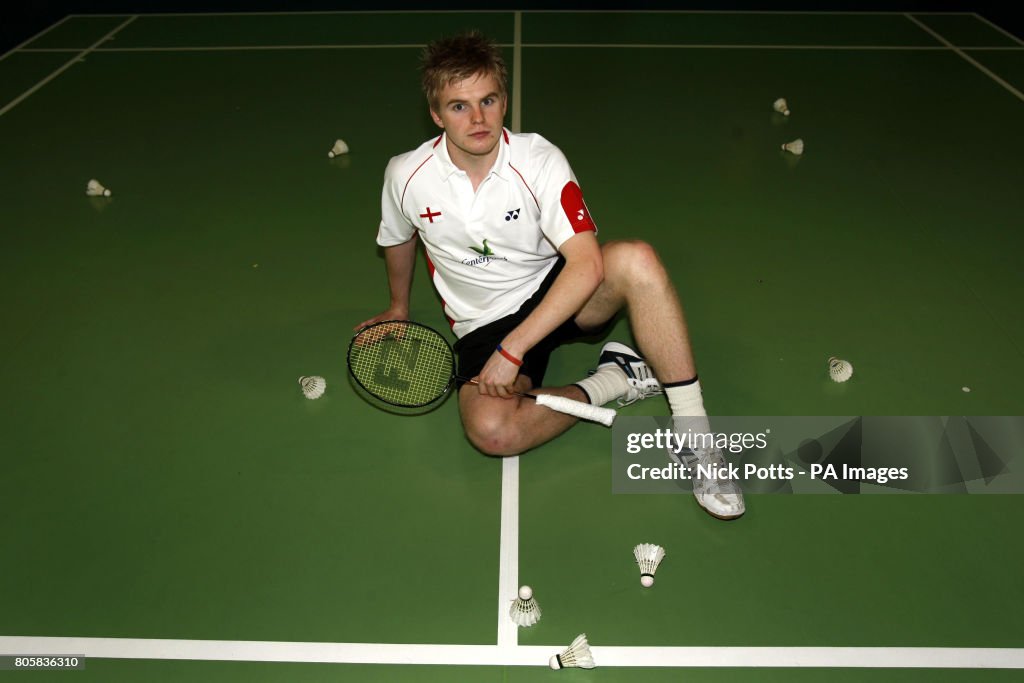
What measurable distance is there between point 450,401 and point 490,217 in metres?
0.79

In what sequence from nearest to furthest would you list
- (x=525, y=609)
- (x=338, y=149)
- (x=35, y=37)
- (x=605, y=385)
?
(x=525, y=609), (x=605, y=385), (x=338, y=149), (x=35, y=37)

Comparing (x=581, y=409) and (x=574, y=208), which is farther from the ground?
(x=574, y=208)

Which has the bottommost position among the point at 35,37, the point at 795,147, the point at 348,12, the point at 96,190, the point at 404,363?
the point at 404,363

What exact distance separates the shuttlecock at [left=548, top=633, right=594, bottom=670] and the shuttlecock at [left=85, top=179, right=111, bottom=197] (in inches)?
147

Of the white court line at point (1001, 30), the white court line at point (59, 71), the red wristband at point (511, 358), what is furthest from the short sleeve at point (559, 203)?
the white court line at point (1001, 30)

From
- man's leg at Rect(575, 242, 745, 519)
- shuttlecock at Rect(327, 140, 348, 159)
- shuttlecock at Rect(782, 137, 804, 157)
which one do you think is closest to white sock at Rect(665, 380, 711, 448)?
man's leg at Rect(575, 242, 745, 519)

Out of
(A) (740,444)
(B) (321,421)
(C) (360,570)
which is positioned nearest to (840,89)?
(A) (740,444)

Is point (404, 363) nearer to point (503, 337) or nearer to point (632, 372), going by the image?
point (503, 337)

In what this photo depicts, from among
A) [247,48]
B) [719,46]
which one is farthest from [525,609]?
[247,48]

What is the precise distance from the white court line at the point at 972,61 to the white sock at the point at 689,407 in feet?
14.1

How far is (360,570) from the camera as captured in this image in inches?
99.8

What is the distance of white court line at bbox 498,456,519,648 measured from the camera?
2.36m

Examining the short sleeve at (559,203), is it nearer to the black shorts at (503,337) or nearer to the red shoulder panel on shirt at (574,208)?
the red shoulder panel on shirt at (574,208)

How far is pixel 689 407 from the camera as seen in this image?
2742 millimetres
